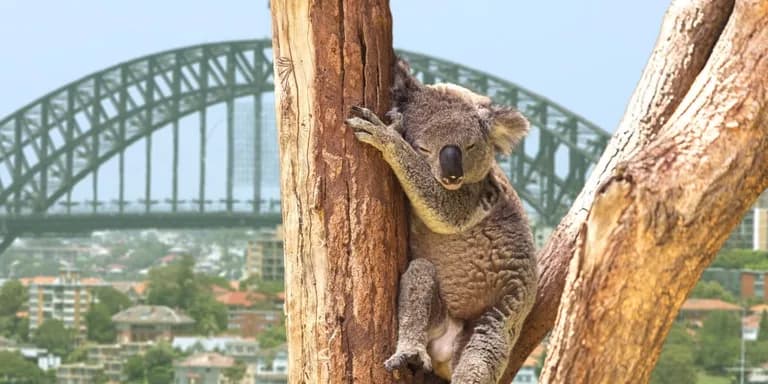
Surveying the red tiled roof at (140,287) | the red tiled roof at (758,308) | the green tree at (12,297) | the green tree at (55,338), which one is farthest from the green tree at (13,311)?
the red tiled roof at (758,308)

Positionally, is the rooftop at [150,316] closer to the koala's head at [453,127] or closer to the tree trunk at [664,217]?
the koala's head at [453,127]

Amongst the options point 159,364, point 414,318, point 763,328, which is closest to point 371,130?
point 414,318

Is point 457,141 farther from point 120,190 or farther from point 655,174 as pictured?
point 120,190

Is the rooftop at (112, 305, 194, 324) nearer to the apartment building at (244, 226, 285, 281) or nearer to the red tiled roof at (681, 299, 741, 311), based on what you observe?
the apartment building at (244, 226, 285, 281)

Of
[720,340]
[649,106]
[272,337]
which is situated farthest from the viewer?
[272,337]

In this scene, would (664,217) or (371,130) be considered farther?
(371,130)

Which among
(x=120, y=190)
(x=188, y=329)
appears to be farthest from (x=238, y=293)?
(x=120, y=190)

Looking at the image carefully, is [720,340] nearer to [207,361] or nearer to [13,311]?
[207,361]
